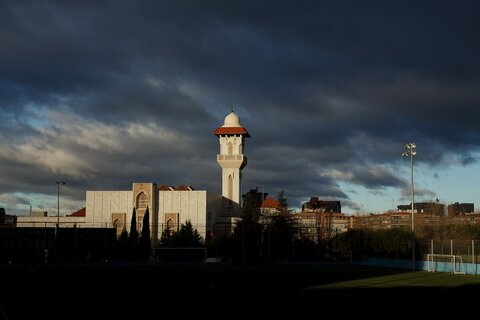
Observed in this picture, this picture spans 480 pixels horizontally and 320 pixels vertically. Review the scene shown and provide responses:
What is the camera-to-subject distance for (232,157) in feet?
346

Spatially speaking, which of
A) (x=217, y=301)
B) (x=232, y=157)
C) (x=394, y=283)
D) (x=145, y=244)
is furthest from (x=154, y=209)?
(x=217, y=301)

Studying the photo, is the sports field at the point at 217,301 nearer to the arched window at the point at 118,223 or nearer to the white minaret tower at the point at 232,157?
the arched window at the point at 118,223

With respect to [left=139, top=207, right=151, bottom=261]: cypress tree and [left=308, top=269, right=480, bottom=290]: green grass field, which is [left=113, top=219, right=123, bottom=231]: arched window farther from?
[left=308, top=269, right=480, bottom=290]: green grass field

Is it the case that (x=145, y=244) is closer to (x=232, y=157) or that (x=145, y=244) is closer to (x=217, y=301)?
→ (x=232, y=157)

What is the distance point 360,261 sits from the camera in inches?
3036

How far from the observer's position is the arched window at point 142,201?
96375mm

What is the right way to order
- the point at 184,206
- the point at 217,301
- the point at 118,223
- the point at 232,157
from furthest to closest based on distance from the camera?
1. the point at 232,157
2. the point at 118,223
3. the point at 184,206
4. the point at 217,301

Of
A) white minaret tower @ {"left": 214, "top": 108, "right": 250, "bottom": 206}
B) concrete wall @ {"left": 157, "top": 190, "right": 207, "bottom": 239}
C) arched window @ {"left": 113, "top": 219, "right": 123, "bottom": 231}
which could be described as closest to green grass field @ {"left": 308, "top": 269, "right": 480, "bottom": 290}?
concrete wall @ {"left": 157, "top": 190, "right": 207, "bottom": 239}

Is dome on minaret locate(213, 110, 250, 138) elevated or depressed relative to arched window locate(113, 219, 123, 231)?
elevated

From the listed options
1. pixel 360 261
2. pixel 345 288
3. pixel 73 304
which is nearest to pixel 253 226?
pixel 360 261

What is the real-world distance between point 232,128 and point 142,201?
20683 millimetres

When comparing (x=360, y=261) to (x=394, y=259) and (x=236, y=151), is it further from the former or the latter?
(x=236, y=151)

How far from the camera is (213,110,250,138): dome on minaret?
107 metres

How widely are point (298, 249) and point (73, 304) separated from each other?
188 feet
